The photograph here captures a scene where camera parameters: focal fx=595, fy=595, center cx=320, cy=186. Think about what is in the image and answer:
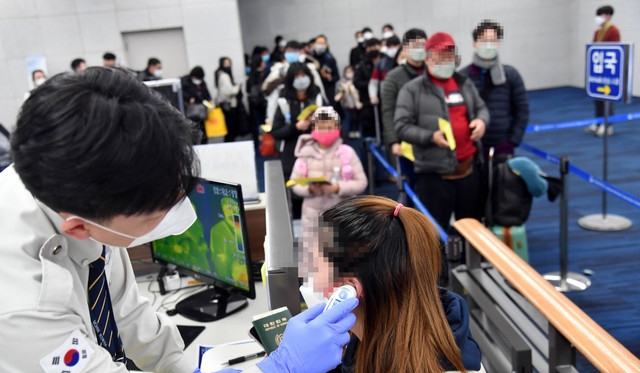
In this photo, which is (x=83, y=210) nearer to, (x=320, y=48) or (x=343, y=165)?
(x=343, y=165)

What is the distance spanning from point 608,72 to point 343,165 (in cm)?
247

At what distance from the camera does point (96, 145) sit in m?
0.98

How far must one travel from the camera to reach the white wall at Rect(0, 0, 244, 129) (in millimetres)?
10445

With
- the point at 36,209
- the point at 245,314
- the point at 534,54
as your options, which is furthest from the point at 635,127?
the point at 36,209

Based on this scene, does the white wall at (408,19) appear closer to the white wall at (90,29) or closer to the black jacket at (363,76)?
the white wall at (90,29)

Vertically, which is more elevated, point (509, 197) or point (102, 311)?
point (102, 311)

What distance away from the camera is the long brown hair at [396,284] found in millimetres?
1480

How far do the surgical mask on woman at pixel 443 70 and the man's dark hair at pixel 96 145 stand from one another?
3202 mm

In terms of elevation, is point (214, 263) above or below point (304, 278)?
below

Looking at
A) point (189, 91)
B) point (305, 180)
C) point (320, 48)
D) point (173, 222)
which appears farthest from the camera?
point (320, 48)

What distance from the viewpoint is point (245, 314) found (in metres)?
2.46

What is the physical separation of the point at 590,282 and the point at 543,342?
1882 millimetres

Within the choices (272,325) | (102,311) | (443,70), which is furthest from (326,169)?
(102,311)

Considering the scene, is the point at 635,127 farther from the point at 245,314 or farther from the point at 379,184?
the point at 245,314
